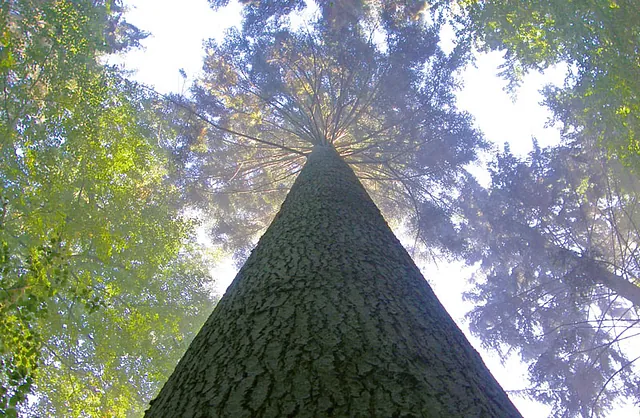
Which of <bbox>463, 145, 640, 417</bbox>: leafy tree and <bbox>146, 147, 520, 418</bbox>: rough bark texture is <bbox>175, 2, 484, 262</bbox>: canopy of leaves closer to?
<bbox>463, 145, 640, 417</bbox>: leafy tree

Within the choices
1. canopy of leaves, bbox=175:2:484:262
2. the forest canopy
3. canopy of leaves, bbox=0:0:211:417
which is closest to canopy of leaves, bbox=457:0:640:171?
the forest canopy

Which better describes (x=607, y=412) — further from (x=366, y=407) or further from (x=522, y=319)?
(x=366, y=407)

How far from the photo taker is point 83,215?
720 centimetres

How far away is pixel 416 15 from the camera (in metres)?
13.7

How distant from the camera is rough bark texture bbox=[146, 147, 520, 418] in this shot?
148 centimetres

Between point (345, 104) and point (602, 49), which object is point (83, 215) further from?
point (602, 49)

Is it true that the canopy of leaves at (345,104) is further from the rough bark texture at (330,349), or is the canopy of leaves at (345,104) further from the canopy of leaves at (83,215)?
the rough bark texture at (330,349)

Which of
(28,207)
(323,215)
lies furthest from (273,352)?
(28,207)

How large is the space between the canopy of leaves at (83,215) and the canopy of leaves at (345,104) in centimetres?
336

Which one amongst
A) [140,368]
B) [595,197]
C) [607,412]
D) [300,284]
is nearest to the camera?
[300,284]

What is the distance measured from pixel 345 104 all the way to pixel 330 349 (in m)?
10.9

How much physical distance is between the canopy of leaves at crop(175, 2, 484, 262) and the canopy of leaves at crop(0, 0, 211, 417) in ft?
11.0

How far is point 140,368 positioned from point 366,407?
871 cm

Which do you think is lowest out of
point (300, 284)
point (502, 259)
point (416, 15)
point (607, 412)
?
point (300, 284)
